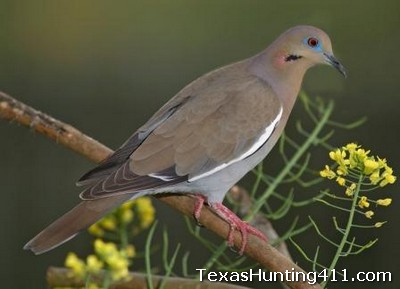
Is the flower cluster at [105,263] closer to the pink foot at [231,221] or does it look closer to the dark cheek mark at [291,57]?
the pink foot at [231,221]

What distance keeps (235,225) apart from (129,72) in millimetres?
2865

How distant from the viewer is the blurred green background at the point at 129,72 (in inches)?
137

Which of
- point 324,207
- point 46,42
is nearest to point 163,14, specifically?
point 46,42

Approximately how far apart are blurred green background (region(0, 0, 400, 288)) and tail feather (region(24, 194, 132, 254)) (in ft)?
5.46

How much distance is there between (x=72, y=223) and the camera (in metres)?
1.55

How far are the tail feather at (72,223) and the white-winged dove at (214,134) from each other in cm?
1

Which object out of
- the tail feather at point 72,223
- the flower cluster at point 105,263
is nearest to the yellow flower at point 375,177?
the flower cluster at point 105,263

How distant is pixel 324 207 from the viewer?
11.2ft

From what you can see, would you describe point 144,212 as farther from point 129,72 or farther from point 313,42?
point 129,72

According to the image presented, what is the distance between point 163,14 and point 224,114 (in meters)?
3.05

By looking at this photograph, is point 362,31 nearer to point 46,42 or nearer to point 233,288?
point 46,42

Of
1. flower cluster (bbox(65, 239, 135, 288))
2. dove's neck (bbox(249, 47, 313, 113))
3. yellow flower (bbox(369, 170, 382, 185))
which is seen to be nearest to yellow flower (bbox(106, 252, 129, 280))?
flower cluster (bbox(65, 239, 135, 288))

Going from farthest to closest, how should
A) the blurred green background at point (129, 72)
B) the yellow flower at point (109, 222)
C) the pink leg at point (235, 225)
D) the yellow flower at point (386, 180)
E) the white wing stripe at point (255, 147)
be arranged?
A: the blurred green background at point (129, 72) → the white wing stripe at point (255, 147) → the pink leg at point (235, 225) → the yellow flower at point (109, 222) → the yellow flower at point (386, 180)

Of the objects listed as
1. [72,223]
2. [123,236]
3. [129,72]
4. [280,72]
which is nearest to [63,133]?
[72,223]
